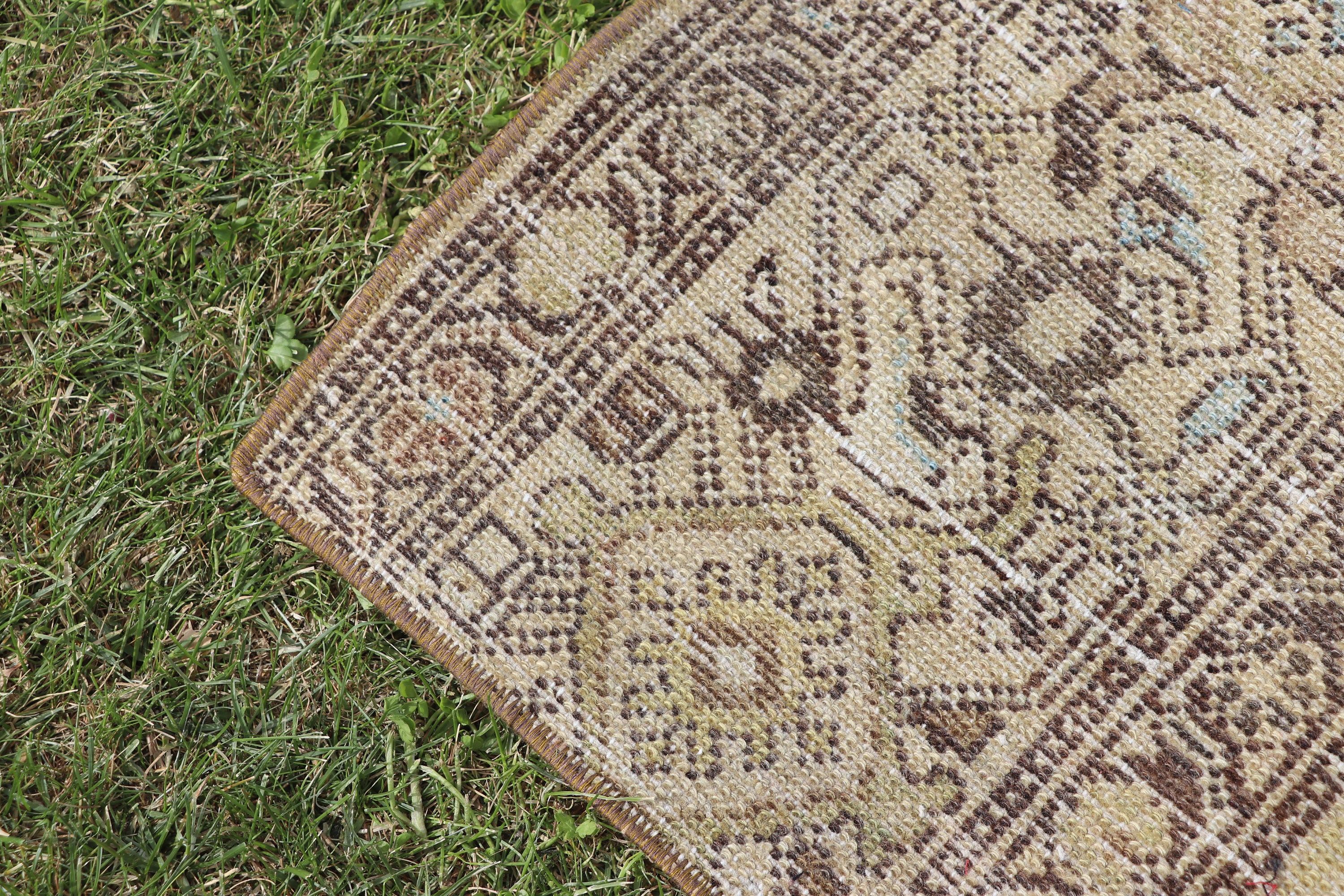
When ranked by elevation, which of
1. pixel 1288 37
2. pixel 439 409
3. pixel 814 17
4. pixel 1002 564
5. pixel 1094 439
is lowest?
pixel 439 409

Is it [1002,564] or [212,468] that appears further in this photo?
[212,468]

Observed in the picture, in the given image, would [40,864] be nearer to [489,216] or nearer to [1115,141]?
[489,216]

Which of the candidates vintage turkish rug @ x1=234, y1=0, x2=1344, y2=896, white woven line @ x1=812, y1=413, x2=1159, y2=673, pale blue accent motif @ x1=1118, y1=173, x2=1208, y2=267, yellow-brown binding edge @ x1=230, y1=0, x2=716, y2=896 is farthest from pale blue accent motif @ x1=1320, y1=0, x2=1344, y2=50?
yellow-brown binding edge @ x1=230, y1=0, x2=716, y2=896

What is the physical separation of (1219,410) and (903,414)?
363 millimetres

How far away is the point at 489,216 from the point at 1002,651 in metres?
0.80

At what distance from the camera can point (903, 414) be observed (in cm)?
113

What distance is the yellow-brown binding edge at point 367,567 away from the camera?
111cm

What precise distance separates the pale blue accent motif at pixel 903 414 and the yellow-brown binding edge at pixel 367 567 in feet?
1.70

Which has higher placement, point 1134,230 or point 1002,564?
point 1134,230

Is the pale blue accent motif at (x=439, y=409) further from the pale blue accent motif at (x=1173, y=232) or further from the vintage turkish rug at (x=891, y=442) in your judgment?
the pale blue accent motif at (x=1173, y=232)

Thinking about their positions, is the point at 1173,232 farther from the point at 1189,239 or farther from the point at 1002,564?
the point at 1002,564

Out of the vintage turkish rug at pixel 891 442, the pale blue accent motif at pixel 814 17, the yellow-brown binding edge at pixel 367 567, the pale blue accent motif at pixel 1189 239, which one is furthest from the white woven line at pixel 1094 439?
the yellow-brown binding edge at pixel 367 567

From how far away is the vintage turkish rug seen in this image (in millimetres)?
1074

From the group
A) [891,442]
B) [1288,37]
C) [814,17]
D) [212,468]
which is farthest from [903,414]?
[212,468]
